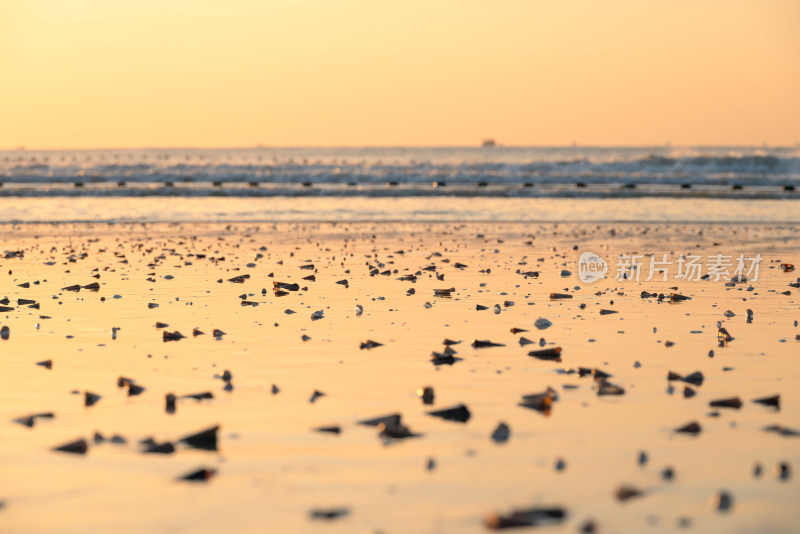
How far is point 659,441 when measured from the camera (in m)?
7.70

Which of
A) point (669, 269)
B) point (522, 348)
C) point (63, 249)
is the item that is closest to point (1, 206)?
point (63, 249)

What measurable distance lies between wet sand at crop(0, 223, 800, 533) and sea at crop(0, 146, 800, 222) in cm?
2132

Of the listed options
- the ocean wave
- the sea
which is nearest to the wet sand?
the sea

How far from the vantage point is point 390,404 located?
8883mm

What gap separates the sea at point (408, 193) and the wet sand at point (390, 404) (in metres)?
21.3

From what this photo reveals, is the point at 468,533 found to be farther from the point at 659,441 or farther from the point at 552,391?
the point at 552,391

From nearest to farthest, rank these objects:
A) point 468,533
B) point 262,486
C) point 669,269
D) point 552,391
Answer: point 468,533 → point 262,486 → point 552,391 → point 669,269

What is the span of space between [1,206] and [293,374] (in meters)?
38.8

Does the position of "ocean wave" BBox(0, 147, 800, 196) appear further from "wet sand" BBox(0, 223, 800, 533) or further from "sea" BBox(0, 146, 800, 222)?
"wet sand" BBox(0, 223, 800, 533)

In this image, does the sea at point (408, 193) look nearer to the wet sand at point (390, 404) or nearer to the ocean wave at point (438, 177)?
the ocean wave at point (438, 177)

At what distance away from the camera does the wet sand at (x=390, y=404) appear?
631 cm

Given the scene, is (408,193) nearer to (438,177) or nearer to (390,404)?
(438,177)

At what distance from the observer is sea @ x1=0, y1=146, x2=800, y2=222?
39906 mm

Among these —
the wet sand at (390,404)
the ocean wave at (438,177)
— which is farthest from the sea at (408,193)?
the wet sand at (390,404)
